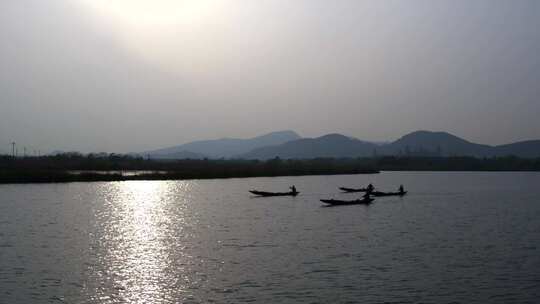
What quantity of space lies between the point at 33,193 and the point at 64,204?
13418 mm

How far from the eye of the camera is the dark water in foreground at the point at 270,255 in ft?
61.2

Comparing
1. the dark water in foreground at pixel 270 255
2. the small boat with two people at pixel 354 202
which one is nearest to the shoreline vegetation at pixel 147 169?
the dark water in foreground at pixel 270 255

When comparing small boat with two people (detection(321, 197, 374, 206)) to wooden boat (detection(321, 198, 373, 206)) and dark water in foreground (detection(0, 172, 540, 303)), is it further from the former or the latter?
dark water in foreground (detection(0, 172, 540, 303))

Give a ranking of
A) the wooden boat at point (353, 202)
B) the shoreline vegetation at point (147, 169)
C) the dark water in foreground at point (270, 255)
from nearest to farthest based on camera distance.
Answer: the dark water in foreground at point (270, 255) < the wooden boat at point (353, 202) < the shoreline vegetation at point (147, 169)

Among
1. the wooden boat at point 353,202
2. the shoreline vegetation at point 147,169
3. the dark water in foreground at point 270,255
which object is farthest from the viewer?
the shoreline vegetation at point 147,169

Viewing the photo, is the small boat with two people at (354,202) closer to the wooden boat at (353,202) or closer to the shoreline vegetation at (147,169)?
the wooden boat at (353,202)

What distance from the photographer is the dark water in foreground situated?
1866cm

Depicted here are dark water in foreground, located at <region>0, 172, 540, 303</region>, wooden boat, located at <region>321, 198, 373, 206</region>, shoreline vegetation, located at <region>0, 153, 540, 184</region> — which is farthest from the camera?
shoreline vegetation, located at <region>0, 153, 540, 184</region>

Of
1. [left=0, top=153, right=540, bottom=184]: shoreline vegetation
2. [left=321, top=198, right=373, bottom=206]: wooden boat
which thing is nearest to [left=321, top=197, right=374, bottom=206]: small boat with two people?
[left=321, top=198, right=373, bottom=206]: wooden boat

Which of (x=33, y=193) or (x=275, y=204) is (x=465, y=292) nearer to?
(x=275, y=204)

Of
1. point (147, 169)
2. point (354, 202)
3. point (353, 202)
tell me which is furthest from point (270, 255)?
point (147, 169)

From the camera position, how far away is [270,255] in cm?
2548

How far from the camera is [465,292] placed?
740 inches

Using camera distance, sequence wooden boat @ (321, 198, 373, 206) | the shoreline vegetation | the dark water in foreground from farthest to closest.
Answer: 1. the shoreline vegetation
2. wooden boat @ (321, 198, 373, 206)
3. the dark water in foreground
